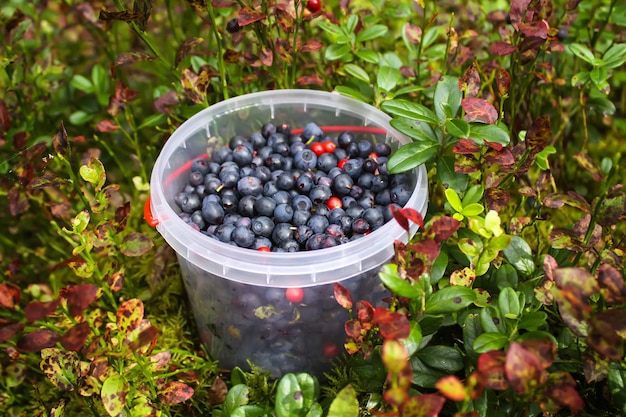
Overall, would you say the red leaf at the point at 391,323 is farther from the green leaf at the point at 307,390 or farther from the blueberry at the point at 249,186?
the blueberry at the point at 249,186

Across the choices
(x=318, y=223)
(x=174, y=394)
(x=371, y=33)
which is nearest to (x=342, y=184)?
(x=318, y=223)

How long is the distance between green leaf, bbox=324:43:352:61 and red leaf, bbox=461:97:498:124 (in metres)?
0.47

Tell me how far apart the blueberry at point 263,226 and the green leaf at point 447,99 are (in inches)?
20.5

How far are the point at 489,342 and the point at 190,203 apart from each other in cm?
90

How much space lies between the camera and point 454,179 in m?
1.53

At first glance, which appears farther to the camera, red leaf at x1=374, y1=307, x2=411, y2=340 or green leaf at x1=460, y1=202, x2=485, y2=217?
green leaf at x1=460, y1=202, x2=485, y2=217

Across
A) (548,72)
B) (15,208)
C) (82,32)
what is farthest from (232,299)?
(82,32)

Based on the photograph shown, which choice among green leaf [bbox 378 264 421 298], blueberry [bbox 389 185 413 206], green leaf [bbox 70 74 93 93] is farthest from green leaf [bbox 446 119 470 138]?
green leaf [bbox 70 74 93 93]

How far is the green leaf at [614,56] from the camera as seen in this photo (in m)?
1.72

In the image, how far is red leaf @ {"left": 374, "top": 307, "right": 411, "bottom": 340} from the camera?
110 cm

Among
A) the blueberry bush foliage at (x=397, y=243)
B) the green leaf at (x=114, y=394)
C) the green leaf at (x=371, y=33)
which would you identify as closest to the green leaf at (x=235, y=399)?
the blueberry bush foliage at (x=397, y=243)

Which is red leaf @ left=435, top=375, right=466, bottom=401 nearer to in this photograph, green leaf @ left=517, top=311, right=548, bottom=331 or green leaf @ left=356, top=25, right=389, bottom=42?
green leaf @ left=517, top=311, right=548, bottom=331

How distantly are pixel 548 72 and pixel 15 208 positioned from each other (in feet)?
5.86

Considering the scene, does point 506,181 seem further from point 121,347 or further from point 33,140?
point 33,140
